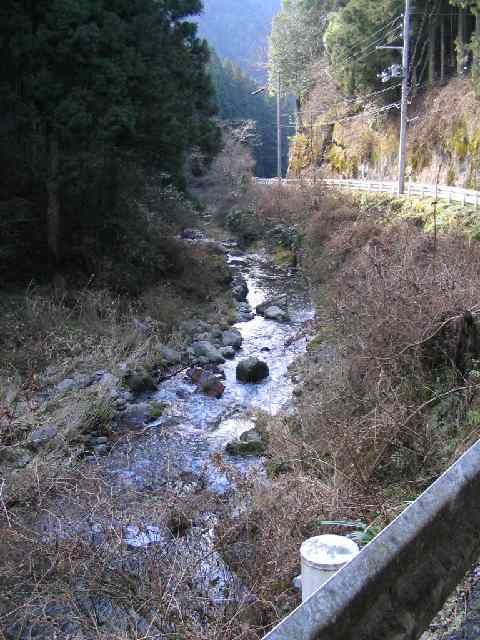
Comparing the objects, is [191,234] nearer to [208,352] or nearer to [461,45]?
[208,352]

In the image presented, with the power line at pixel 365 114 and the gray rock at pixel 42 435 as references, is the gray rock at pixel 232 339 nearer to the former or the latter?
the gray rock at pixel 42 435

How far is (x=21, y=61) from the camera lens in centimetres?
1320

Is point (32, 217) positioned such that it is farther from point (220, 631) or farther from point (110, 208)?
point (220, 631)

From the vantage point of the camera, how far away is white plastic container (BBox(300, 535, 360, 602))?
2791 mm

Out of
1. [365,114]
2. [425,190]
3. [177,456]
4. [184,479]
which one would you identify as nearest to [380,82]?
[365,114]

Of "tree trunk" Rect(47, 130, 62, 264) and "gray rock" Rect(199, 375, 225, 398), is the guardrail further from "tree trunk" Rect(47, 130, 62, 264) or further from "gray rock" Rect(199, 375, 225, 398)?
"tree trunk" Rect(47, 130, 62, 264)

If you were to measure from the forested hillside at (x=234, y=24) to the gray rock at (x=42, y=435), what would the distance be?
9360cm

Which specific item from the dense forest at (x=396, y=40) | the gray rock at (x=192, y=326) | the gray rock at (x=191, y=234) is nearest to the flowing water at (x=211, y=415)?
the gray rock at (x=192, y=326)

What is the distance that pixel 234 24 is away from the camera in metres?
110

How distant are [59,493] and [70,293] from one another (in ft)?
27.3

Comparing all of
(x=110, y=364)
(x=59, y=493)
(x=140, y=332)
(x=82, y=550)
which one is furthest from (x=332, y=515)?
(x=140, y=332)

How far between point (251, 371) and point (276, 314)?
5360 mm

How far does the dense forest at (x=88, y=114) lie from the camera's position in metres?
13.0

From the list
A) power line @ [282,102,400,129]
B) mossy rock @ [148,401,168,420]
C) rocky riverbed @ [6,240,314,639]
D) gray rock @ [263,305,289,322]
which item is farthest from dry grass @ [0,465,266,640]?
power line @ [282,102,400,129]
